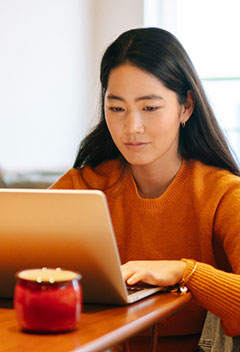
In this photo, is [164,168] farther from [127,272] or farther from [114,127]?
[127,272]

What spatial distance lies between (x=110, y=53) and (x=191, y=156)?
339mm

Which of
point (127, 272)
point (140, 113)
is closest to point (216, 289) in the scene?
point (127, 272)

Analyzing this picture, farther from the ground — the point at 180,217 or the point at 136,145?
the point at 136,145

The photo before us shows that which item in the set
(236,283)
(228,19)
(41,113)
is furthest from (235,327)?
(228,19)

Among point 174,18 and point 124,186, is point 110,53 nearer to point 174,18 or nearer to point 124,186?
point 124,186

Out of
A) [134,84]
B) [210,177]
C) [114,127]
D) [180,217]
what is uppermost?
[134,84]

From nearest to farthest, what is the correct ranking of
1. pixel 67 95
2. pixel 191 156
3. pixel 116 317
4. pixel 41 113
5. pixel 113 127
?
pixel 116 317 < pixel 113 127 < pixel 191 156 < pixel 41 113 < pixel 67 95

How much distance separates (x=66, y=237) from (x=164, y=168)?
0.70m

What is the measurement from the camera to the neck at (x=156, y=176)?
5.52ft

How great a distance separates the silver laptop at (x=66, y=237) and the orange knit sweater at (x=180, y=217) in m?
0.43

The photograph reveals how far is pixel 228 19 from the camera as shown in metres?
3.49

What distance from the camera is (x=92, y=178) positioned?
1.76 meters

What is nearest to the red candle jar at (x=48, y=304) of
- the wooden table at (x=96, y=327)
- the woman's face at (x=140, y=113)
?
the wooden table at (x=96, y=327)

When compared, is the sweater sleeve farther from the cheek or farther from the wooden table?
the cheek
